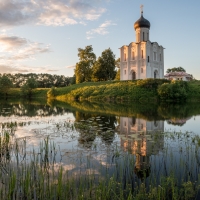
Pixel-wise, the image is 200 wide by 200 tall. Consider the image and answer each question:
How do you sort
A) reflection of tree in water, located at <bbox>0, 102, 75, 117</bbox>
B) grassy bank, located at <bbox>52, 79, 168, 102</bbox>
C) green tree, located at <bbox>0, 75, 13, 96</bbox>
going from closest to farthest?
reflection of tree in water, located at <bbox>0, 102, 75, 117</bbox> → grassy bank, located at <bbox>52, 79, 168, 102</bbox> → green tree, located at <bbox>0, 75, 13, 96</bbox>

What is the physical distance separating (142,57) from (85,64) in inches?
856

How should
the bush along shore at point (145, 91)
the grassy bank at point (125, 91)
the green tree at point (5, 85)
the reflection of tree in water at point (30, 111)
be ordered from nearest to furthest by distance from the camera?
1. the reflection of tree in water at point (30, 111)
2. the bush along shore at point (145, 91)
3. the grassy bank at point (125, 91)
4. the green tree at point (5, 85)

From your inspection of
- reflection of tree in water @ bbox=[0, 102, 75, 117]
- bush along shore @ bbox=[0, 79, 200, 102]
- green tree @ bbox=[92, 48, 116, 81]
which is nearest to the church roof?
bush along shore @ bbox=[0, 79, 200, 102]

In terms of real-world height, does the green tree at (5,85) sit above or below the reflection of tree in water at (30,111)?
above

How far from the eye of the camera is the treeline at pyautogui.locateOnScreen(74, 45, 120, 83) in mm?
64812

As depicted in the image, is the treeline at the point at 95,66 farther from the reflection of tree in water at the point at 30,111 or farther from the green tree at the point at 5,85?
the reflection of tree in water at the point at 30,111

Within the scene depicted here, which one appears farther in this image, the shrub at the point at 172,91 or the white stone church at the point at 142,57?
the white stone church at the point at 142,57

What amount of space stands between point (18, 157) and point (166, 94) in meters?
37.2

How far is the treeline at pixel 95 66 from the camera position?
64.8m

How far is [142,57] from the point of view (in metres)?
49.9

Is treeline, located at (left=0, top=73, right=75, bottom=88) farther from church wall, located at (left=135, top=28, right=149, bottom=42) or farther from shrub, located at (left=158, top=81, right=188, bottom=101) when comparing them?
shrub, located at (left=158, top=81, right=188, bottom=101)

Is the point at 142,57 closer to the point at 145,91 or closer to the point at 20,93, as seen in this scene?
the point at 145,91

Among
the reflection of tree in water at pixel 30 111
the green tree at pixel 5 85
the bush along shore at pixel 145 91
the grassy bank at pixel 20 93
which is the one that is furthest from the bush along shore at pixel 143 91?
the green tree at pixel 5 85

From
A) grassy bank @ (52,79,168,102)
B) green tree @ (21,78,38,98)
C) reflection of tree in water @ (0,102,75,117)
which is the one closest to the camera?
reflection of tree in water @ (0,102,75,117)
